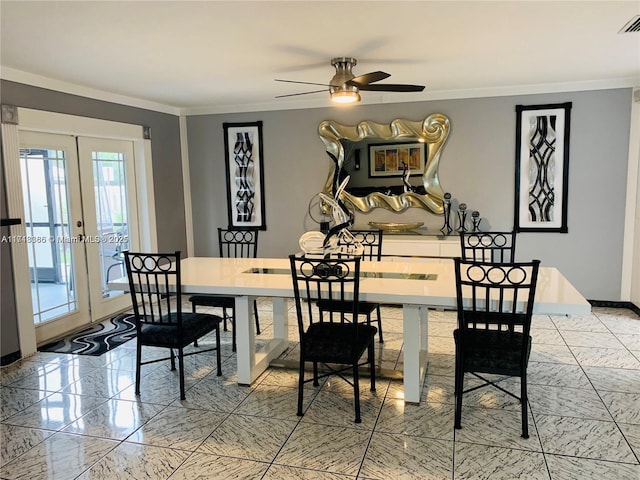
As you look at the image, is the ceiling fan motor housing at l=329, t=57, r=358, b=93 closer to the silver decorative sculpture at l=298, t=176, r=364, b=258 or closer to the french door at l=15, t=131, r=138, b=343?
the silver decorative sculpture at l=298, t=176, r=364, b=258

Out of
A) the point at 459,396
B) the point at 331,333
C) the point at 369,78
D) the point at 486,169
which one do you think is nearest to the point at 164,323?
the point at 331,333

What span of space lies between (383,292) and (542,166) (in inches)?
124

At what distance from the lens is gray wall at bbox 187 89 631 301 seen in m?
5.03

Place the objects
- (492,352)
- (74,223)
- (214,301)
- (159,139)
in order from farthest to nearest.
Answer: (159,139) < (74,223) < (214,301) < (492,352)

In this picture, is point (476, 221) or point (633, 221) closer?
point (633, 221)

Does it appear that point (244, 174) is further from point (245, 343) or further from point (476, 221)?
point (245, 343)

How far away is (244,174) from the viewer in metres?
6.14

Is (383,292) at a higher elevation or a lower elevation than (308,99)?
lower

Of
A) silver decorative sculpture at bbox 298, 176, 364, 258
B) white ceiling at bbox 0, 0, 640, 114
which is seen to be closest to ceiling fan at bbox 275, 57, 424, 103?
white ceiling at bbox 0, 0, 640, 114

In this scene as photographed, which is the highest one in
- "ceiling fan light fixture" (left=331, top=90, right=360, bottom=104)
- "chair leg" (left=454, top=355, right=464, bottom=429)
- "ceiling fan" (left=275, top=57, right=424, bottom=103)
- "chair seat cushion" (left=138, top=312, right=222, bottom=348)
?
"ceiling fan" (left=275, top=57, right=424, bottom=103)

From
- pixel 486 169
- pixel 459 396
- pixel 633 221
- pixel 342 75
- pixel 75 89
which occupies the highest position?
pixel 75 89

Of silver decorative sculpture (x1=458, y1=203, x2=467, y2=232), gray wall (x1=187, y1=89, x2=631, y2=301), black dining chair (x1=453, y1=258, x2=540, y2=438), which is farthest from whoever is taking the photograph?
silver decorative sculpture (x1=458, y1=203, x2=467, y2=232)

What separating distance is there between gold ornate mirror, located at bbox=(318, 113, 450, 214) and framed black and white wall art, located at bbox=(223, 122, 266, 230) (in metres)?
0.86

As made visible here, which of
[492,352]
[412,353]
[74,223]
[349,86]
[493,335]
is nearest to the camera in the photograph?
[492,352]
